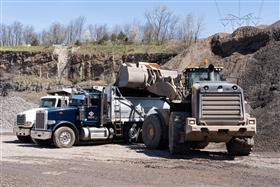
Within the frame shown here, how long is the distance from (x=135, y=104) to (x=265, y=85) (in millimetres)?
8343

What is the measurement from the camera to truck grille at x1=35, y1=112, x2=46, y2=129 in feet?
64.1

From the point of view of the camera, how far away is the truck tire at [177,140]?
15.1m

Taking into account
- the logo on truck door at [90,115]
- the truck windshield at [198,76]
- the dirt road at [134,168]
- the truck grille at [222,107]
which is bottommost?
the dirt road at [134,168]

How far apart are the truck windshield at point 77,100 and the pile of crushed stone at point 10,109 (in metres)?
14.6

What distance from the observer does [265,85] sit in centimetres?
2566

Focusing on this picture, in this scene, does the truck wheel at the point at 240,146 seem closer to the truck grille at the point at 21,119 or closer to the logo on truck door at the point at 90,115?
the logo on truck door at the point at 90,115

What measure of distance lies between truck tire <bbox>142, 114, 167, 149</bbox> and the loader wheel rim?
3.23 metres

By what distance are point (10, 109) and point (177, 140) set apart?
24.7 meters

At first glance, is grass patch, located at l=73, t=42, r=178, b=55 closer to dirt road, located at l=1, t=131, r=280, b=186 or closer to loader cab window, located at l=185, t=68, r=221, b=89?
loader cab window, located at l=185, t=68, r=221, b=89

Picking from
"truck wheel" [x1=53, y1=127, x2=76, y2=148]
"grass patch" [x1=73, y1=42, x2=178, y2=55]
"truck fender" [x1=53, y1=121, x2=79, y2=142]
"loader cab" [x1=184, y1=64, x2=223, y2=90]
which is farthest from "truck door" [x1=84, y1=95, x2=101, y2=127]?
"grass patch" [x1=73, y1=42, x2=178, y2=55]

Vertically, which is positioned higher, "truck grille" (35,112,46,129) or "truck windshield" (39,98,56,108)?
"truck windshield" (39,98,56,108)

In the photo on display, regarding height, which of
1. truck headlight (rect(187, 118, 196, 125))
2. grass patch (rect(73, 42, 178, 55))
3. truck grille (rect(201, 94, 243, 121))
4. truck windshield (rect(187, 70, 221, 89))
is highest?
grass patch (rect(73, 42, 178, 55))

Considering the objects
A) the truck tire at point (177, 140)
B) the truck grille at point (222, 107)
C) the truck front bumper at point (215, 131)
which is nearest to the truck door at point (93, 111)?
the truck tire at point (177, 140)

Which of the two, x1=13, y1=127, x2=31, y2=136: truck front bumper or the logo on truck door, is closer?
the logo on truck door
